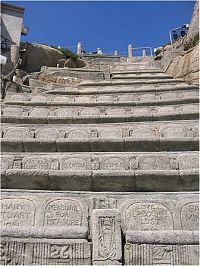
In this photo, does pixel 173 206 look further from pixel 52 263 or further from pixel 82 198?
pixel 52 263

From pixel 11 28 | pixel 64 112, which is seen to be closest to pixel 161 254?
pixel 64 112

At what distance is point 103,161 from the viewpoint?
5.61 metres

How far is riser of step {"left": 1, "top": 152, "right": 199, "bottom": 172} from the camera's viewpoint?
545cm

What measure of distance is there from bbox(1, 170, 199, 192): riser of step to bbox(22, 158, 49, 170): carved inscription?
0.62 meters

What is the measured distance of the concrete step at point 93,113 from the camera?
788 cm

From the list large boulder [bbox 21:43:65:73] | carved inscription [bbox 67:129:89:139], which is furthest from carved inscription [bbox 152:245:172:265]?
large boulder [bbox 21:43:65:73]

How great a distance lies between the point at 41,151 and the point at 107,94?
17.4 ft

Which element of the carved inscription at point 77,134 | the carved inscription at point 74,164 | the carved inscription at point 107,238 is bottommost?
the carved inscription at point 107,238

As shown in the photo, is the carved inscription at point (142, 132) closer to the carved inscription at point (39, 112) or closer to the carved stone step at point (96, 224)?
the carved stone step at point (96, 224)

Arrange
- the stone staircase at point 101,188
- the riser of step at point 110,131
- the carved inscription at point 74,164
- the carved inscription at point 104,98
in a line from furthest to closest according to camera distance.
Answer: the carved inscription at point 104,98 → the riser of step at point 110,131 → the carved inscription at point 74,164 → the stone staircase at point 101,188

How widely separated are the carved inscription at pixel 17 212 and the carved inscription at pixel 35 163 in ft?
3.91

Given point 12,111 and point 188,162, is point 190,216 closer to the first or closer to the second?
point 188,162

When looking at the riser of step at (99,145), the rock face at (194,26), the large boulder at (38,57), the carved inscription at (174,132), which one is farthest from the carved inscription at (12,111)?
the rock face at (194,26)

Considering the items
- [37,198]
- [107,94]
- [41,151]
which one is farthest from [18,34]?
[37,198]
